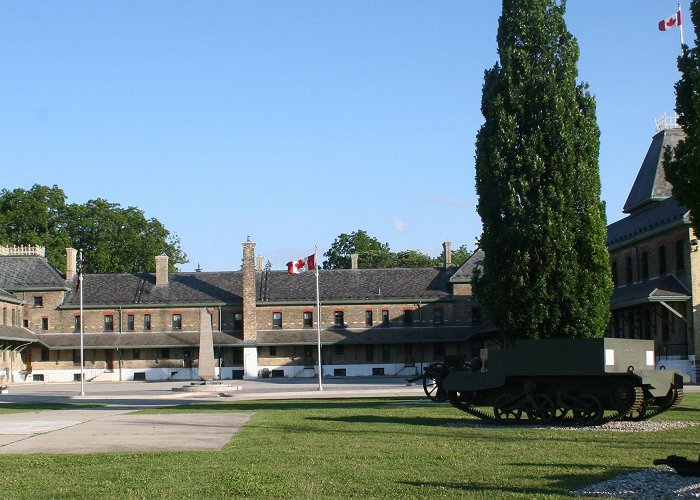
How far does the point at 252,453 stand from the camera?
1533 centimetres

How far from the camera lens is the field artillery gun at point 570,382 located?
19453 mm

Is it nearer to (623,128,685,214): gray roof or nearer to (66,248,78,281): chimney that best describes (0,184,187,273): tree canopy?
(66,248,78,281): chimney

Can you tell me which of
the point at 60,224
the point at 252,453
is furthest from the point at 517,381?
the point at 60,224

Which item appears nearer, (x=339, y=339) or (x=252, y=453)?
(x=252, y=453)

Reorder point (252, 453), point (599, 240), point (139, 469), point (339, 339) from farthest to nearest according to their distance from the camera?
point (339, 339) < point (599, 240) < point (252, 453) < point (139, 469)

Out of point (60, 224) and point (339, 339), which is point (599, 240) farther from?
point (60, 224)

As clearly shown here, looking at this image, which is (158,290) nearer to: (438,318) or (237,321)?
(237,321)

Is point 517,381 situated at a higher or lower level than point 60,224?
lower

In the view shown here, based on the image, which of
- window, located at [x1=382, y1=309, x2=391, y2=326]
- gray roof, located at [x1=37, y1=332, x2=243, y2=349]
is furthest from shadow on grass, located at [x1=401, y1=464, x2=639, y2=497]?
window, located at [x1=382, y1=309, x2=391, y2=326]

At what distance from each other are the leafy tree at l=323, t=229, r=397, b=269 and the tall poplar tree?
8347 cm

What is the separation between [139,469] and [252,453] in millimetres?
2269

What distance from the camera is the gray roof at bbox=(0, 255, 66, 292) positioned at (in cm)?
7150

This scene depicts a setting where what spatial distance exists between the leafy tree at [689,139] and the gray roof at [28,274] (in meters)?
59.6

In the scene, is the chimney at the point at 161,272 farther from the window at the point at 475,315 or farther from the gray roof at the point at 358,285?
the window at the point at 475,315
